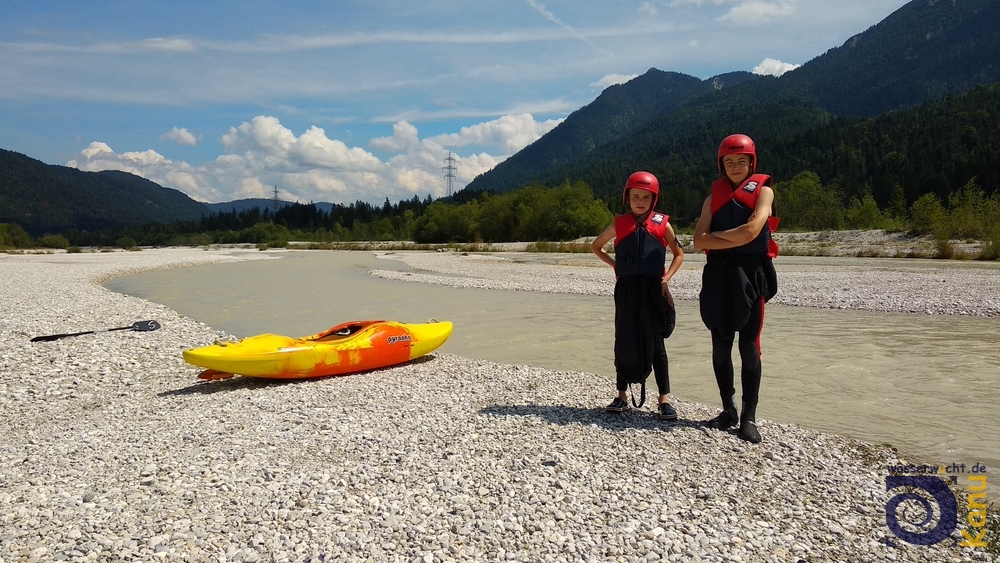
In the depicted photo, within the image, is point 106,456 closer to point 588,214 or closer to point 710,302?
point 710,302

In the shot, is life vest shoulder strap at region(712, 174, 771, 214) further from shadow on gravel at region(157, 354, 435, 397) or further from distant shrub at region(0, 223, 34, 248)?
distant shrub at region(0, 223, 34, 248)

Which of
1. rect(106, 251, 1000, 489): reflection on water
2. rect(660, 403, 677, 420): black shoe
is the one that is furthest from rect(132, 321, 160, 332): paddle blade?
rect(660, 403, 677, 420): black shoe

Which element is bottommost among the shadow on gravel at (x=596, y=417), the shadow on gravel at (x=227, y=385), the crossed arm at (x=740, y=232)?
the shadow on gravel at (x=227, y=385)

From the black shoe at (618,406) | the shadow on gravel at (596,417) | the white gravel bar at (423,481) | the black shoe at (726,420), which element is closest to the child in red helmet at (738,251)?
the black shoe at (726,420)

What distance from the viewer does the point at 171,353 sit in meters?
10.7

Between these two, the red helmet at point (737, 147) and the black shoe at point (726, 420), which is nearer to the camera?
the red helmet at point (737, 147)

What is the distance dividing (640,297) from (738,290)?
940mm

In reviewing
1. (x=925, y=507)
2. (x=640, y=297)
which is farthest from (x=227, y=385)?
(x=925, y=507)

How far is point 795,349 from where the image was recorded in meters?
10.5

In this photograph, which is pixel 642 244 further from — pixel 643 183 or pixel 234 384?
pixel 234 384

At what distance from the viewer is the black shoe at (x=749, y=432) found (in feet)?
17.6

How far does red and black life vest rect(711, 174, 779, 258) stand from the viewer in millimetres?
4984

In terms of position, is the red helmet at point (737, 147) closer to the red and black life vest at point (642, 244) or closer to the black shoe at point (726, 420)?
the red and black life vest at point (642, 244)

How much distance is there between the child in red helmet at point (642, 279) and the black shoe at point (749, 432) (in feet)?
2.96
